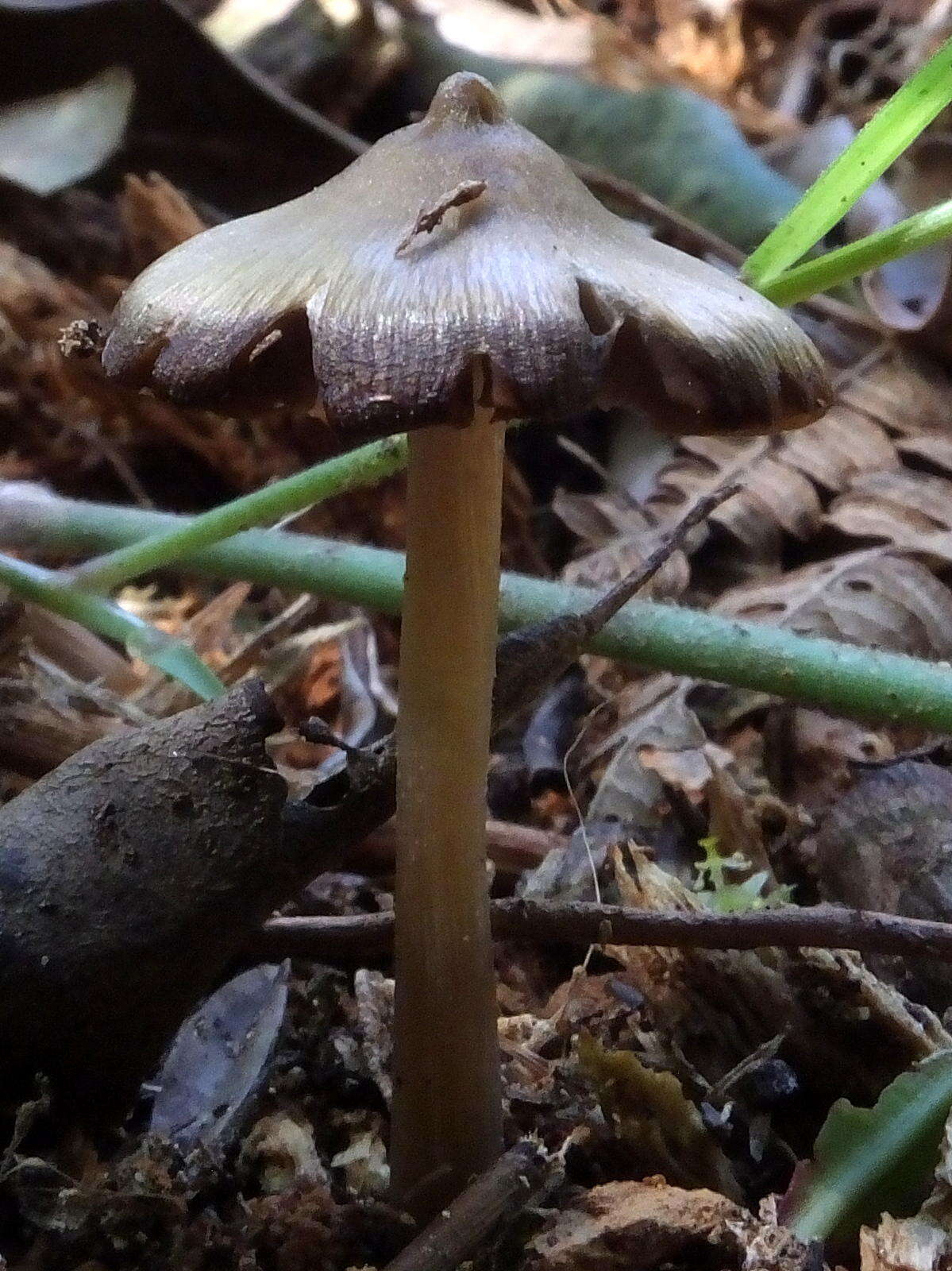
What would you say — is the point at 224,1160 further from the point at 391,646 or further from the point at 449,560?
the point at 391,646

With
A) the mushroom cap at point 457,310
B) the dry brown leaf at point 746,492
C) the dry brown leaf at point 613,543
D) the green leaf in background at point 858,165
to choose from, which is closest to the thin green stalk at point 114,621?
the mushroom cap at point 457,310

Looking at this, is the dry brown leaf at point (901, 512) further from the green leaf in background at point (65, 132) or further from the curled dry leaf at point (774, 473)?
the green leaf in background at point (65, 132)

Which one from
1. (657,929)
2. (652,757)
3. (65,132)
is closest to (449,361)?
(657,929)

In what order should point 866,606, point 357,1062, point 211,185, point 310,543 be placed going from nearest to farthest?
1. point 357,1062
2. point 310,543
3. point 866,606
4. point 211,185

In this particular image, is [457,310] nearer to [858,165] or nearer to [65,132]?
[858,165]

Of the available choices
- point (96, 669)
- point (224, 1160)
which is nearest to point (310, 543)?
point (96, 669)

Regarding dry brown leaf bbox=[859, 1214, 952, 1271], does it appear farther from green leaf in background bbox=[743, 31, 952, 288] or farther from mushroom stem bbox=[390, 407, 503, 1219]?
green leaf in background bbox=[743, 31, 952, 288]
